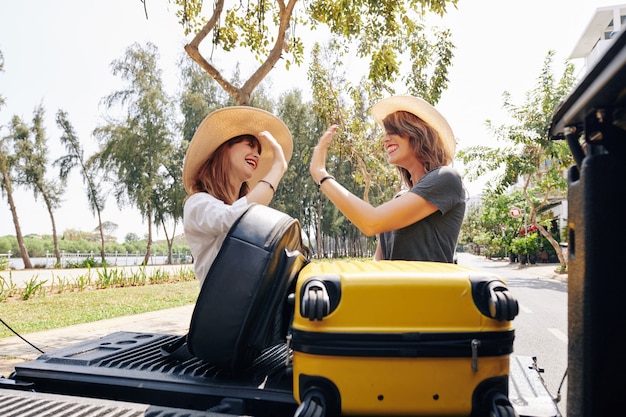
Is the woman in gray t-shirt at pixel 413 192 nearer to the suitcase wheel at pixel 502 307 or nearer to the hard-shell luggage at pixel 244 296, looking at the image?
the hard-shell luggage at pixel 244 296

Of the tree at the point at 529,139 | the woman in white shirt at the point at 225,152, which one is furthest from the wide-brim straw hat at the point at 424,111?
the tree at the point at 529,139

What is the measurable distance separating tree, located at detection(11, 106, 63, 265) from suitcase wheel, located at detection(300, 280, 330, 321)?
34.5 m

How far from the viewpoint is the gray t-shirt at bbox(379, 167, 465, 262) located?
6.07 feet

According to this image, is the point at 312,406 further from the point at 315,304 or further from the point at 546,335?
the point at 546,335

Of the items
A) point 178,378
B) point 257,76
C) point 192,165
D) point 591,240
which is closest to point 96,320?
point 257,76

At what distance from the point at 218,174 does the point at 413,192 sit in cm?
104

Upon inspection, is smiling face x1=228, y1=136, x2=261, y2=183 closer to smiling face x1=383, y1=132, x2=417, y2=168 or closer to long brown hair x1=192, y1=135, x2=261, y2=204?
long brown hair x1=192, y1=135, x2=261, y2=204

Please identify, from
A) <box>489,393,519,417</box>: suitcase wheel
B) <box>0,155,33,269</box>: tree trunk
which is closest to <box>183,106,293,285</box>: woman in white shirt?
<box>489,393,519,417</box>: suitcase wheel

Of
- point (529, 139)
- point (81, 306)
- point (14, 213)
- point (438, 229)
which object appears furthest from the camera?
point (14, 213)

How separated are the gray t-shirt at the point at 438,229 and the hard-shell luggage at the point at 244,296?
1.91ft

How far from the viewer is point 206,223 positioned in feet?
6.03

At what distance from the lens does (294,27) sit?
7.53 meters

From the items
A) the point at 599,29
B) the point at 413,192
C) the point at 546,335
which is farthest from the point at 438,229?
the point at 599,29

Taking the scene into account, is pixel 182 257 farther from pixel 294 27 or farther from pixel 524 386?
pixel 524 386
